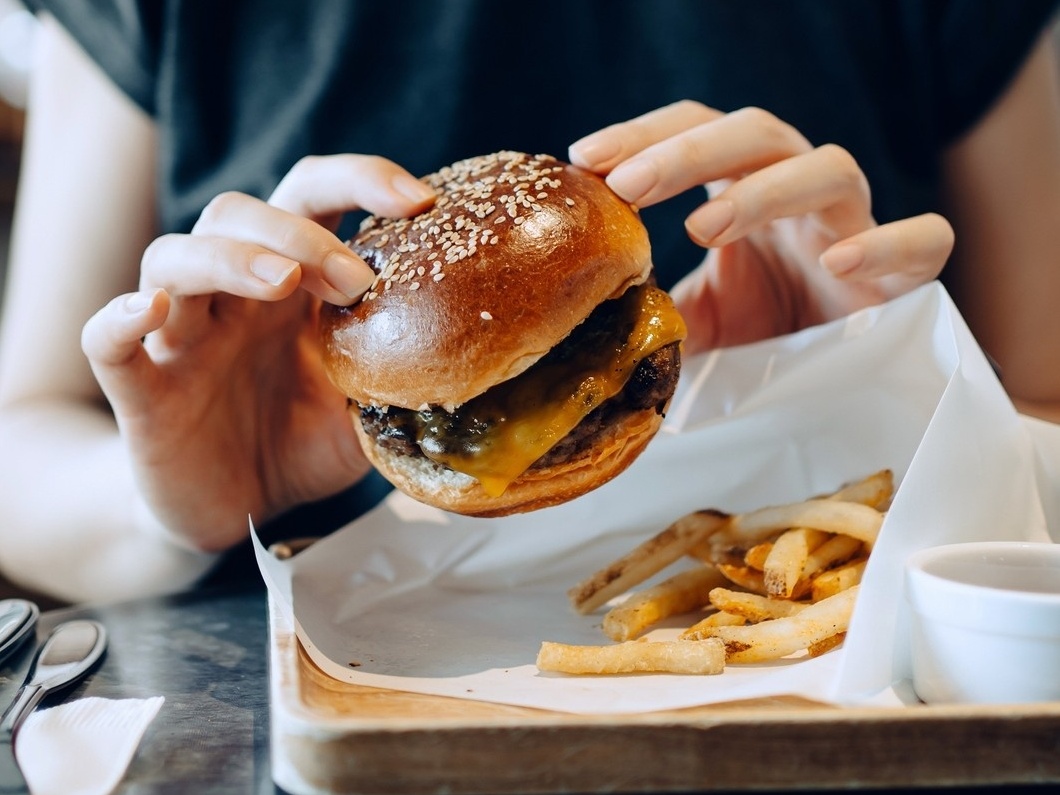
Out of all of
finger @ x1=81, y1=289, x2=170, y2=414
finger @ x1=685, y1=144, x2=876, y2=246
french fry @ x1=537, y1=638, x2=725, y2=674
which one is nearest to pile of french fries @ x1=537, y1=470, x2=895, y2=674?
french fry @ x1=537, y1=638, x2=725, y2=674

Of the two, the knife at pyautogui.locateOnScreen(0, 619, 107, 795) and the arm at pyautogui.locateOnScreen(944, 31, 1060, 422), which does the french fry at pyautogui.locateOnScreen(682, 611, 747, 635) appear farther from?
the arm at pyautogui.locateOnScreen(944, 31, 1060, 422)

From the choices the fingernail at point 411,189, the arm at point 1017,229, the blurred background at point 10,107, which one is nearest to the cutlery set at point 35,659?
the fingernail at point 411,189

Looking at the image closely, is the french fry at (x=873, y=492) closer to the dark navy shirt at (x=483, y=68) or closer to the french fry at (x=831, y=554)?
the french fry at (x=831, y=554)

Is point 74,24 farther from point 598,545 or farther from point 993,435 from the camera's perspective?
point 993,435

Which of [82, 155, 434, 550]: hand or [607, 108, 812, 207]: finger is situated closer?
[82, 155, 434, 550]: hand

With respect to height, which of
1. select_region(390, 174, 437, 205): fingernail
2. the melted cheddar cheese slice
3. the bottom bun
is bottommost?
the bottom bun

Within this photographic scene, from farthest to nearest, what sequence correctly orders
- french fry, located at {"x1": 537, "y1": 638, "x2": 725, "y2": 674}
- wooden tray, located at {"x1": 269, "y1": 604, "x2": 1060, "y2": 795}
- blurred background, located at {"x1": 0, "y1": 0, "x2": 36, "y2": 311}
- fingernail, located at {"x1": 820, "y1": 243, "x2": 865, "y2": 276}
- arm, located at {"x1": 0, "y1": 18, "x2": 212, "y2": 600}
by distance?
blurred background, located at {"x1": 0, "y1": 0, "x2": 36, "y2": 311} < arm, located at {"x1": 0, "y1": 18, "x2": 212, "y2": 600} < fingernail, located at {"x1": 820, "y1": 243, "x2": 865, "y2": 276} < french fry, located at {"x1": 537, "y1": 638, "x2": 725, "y2": 674} < wooden tray, located at {"x1": 269, "y1": 604, "x2": 1060, "y2": 795}

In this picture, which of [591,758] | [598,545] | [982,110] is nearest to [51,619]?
[598,545]
